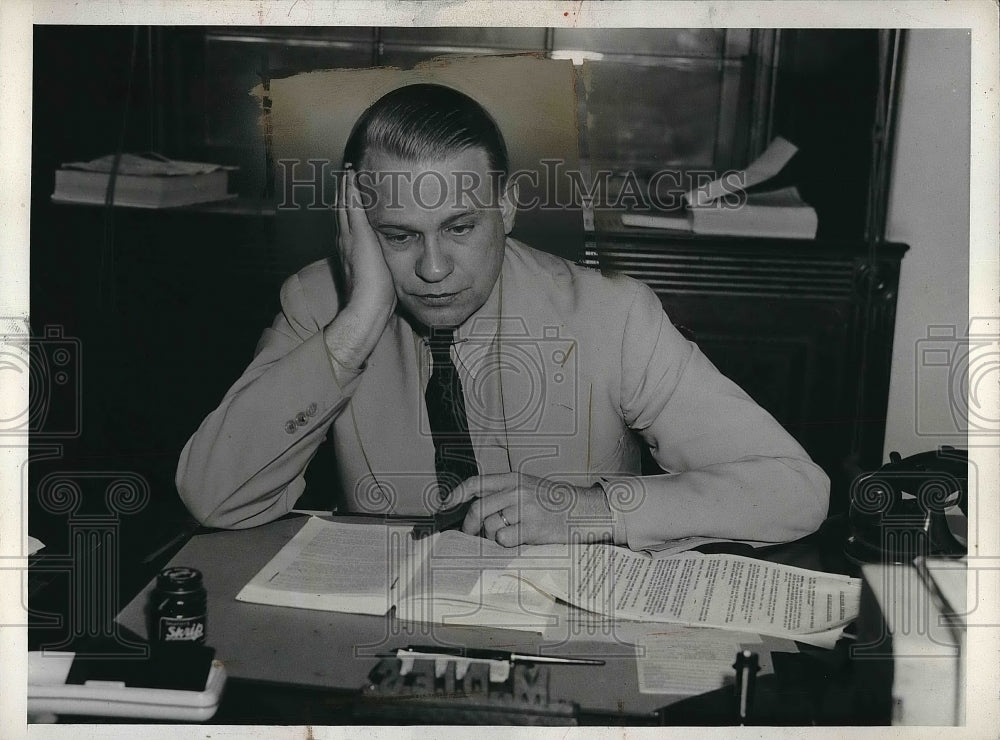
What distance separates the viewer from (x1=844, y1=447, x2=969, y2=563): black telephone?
160 cm

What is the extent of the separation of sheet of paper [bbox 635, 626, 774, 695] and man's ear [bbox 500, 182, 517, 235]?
72 centimetres

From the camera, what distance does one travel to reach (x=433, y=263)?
161cm

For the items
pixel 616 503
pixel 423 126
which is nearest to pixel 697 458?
pixel 616 503

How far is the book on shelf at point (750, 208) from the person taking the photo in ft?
5.43

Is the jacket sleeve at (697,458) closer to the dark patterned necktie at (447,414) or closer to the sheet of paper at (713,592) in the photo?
the sheet of paper at (713,592)

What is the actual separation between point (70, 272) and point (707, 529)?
1.18 m

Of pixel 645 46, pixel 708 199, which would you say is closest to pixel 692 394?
pixel 708 199

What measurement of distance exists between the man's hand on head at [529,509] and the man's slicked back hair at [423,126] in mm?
543

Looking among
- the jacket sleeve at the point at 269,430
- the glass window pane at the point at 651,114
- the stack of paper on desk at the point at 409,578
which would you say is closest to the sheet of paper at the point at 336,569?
the stack of paper on desk at the point at 409,578

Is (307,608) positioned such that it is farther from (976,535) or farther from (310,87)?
(976,535)

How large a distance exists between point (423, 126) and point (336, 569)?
749mm

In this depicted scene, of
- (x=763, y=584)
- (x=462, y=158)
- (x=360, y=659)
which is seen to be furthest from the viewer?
(x=462, y=158)

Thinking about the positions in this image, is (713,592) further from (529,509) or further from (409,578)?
(409,578)

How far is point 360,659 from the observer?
130 cm
